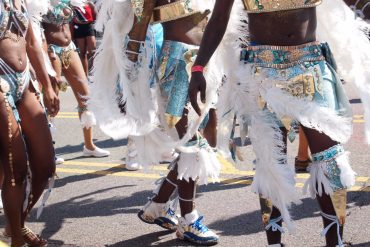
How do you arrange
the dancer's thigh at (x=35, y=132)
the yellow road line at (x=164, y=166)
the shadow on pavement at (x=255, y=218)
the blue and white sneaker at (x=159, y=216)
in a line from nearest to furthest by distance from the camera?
1. the dancer's thigh at (x=35, y=132)
2. the shadow on pavement at (x=255, y=218)
3. the blue and white sneaker at (x=159, y=216)
4. the yellow road line at (x=164, y=166)

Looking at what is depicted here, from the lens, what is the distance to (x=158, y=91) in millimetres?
4531

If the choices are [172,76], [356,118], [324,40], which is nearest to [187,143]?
[172,76]

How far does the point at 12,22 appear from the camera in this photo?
423 cm

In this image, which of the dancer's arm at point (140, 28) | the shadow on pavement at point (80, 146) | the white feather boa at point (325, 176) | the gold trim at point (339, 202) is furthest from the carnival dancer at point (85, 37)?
the gold trim at point (339, 202)

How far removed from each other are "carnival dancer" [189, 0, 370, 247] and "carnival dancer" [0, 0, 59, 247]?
116 centimetres

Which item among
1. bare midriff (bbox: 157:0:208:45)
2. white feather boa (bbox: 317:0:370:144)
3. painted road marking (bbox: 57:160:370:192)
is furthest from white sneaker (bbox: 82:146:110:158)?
white feather boa (bbox: 317:0:370:144)

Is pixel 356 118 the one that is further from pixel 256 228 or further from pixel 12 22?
pixel 12 22

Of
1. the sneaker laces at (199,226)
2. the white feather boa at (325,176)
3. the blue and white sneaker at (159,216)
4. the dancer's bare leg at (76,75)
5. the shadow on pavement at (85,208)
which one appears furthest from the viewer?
the dancer's bare leg at (76,75)

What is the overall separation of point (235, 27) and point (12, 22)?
1338 millimetres

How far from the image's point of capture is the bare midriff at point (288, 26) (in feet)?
11.8

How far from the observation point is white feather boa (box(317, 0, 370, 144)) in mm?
3980

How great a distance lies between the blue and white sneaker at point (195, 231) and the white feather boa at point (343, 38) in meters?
1.33

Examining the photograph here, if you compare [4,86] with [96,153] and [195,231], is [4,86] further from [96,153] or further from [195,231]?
[96,153]

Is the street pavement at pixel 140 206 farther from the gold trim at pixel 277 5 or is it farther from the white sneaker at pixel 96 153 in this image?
the gold trim at pixel 277 5
